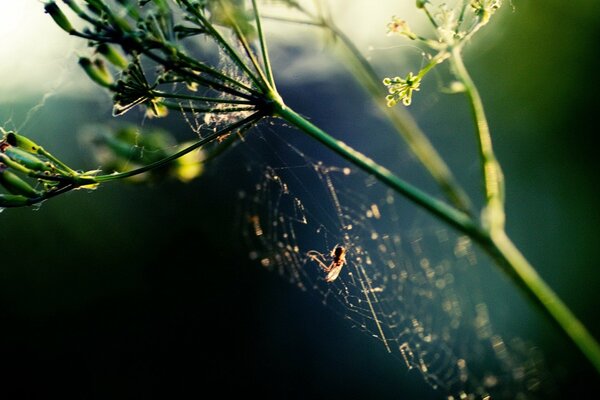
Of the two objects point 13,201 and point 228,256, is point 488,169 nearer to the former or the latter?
point 13,201

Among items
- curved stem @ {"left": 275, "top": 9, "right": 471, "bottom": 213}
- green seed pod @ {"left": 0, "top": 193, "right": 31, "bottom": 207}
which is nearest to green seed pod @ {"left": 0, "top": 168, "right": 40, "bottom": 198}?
green seed pod @ {"left": 0, "top": 193, "right": 31, "bottom": 207}

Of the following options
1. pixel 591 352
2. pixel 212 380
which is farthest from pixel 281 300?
pixel 591 352

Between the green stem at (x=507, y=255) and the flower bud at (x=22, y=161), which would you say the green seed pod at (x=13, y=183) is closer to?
the flower bud at (x=22, y=161)

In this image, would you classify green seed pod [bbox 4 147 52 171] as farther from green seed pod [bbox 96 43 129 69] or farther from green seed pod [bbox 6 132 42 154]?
green seed pod [bbox 96 43 129 69]

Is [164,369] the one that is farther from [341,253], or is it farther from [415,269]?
[341,253]

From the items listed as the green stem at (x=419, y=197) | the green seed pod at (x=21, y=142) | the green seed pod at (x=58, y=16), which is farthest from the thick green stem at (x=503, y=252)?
the green seed pod at (x=21, y=142)
